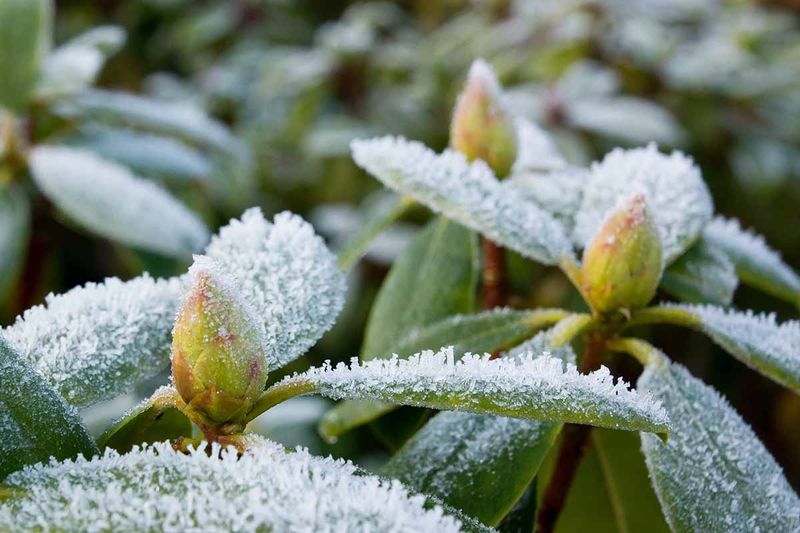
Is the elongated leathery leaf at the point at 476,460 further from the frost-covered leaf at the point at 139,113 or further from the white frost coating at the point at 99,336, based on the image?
the frost-covered leaf at the point at 139,113

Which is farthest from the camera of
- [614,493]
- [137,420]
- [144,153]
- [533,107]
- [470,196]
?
[533,107]

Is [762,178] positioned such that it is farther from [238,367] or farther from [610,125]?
[238,367]

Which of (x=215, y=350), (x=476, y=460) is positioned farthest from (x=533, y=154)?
(x=215, y=350)

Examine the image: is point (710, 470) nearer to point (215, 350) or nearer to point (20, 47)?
point (215, 350)

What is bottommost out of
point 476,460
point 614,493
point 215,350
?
point 614,493

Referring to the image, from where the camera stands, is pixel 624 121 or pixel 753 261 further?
pixel 624 121

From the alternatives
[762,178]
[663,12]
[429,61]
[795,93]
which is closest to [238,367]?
[762,178]

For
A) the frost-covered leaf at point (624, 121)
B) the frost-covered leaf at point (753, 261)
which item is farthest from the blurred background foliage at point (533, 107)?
the frost-covered leaf at point (753, 261)
